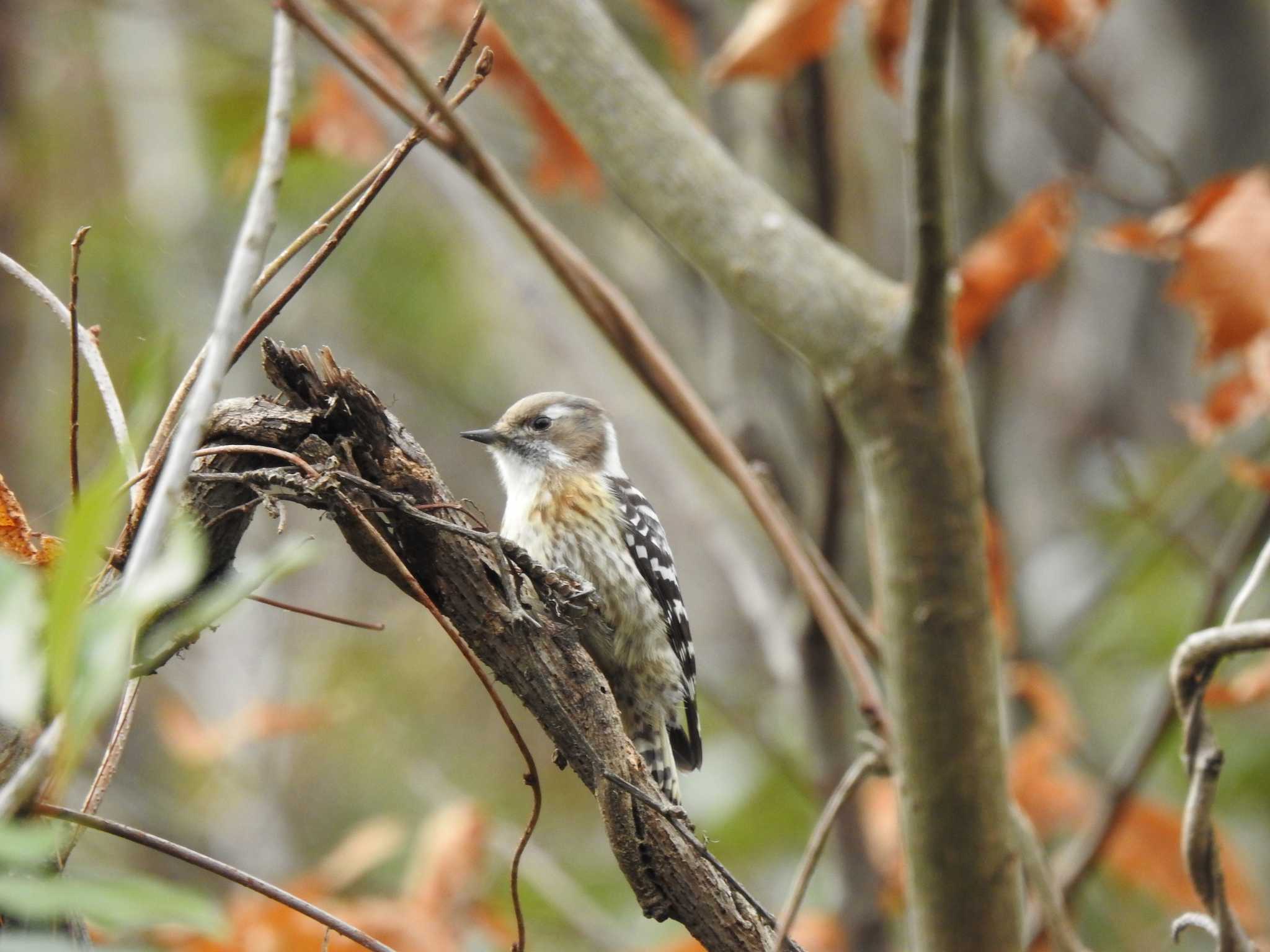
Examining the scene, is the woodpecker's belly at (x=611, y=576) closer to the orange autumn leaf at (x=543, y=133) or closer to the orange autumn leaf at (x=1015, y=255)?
the orange autumn leaf at (x=1015, y=255)

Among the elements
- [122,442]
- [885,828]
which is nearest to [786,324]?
[122,442]

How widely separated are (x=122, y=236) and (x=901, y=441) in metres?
7.44

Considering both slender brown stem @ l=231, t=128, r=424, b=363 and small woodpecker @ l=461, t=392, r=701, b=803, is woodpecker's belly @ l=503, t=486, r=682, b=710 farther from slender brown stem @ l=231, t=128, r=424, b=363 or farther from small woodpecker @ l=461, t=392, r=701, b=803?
slender brown stem @ l=231, t=128, r=424, b=363

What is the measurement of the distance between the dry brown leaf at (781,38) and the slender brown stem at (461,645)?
1954 millimetres

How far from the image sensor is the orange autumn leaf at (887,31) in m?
3.51

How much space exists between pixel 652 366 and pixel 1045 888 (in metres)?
1.39

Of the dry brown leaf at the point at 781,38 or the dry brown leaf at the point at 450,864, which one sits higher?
the dry brown leaf at the point at 781,38

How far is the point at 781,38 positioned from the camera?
3.26 meters

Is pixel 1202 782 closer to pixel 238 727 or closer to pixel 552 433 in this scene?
pixel 552 433

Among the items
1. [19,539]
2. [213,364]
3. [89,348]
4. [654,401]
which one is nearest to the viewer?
[213,364]

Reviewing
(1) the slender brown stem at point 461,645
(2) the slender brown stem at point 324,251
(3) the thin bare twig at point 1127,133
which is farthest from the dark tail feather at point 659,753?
(3) the thin bare twig at point 1127,133

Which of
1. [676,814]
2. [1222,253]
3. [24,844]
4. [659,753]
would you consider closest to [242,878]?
[676,814]

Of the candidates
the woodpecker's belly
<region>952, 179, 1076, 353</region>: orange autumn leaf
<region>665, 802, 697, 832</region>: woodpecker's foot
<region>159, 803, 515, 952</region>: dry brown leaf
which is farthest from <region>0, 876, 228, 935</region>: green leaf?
<region>952, 179, 1076, 353</region>: orange autumn leaf

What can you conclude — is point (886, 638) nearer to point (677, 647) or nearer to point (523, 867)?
point (677, 647)
